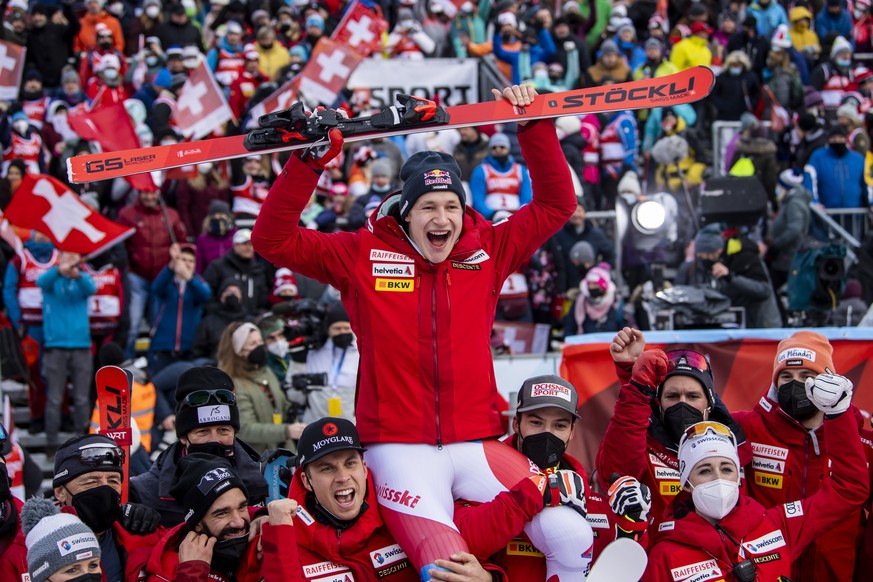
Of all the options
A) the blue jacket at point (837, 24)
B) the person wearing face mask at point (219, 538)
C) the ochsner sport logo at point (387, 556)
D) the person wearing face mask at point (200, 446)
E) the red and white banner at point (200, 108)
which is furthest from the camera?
the blue jacket at point (837, 24)

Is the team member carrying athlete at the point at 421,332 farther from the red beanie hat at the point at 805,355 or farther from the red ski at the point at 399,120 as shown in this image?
the red beanie hat at the point at 805,355

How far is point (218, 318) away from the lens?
33.7 ft

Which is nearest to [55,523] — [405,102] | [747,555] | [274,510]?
[274,510]

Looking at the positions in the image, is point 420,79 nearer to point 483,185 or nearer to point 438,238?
point 483,185

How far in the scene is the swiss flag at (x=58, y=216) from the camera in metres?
10.0

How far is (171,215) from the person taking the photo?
1166cm

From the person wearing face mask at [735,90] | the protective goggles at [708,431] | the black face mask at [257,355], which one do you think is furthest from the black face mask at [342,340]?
the person wearing face mask at [735,90]

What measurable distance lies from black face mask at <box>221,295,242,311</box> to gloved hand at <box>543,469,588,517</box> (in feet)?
19.7

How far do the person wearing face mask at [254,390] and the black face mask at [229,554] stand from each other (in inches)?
120

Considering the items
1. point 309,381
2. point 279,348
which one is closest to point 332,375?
point 309,381

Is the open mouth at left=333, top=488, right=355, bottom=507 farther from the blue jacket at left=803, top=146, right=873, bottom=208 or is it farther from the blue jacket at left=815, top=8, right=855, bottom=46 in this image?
the blue jacket at left=815, top=8, right=855, bottom=46

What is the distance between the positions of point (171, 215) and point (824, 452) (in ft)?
24.9

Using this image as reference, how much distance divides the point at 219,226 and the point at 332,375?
10.3 ft

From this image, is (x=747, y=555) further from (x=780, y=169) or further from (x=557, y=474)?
(x=780, y=169)
